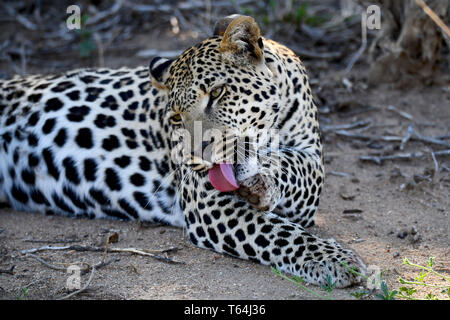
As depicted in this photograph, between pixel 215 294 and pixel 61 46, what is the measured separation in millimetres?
7871

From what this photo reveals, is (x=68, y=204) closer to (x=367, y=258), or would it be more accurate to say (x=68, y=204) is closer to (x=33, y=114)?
(x=33, y=114)

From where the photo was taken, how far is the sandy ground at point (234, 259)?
500cm

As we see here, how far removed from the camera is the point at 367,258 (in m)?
5.43

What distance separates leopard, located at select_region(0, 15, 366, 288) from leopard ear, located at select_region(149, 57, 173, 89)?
0.05 feet

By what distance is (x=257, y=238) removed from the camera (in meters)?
5.42

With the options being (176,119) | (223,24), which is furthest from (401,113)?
(176,119)

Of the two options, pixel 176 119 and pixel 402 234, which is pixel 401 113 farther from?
pixel 176 119

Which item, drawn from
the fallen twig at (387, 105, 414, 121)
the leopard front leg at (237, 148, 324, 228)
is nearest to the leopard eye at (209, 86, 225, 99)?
the leopard front leg at (237, 148, 324, 228)

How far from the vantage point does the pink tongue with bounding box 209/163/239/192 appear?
201 inches

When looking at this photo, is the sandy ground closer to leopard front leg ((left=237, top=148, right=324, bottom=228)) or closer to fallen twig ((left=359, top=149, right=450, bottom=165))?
fallen twig ((left=359, top=149, right=450, bottom=165))

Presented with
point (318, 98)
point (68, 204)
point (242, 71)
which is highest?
point (242, 71)

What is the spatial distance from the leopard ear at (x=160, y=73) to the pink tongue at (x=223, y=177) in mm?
1093
